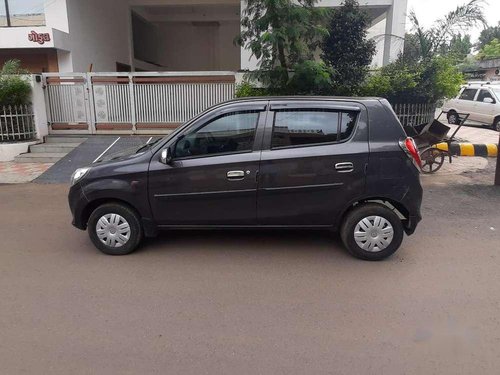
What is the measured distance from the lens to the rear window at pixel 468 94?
54.3 ft

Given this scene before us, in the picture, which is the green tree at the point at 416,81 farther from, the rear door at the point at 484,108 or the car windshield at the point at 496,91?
the car windshield at the point at 496,91

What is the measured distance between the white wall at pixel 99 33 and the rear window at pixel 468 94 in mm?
14136

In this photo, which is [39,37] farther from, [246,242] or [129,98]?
[246,242]

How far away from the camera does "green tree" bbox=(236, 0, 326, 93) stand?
8.38 meters

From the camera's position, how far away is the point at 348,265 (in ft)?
13.9

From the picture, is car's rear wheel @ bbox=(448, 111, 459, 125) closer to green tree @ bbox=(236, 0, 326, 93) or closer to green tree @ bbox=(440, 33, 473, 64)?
green tree @ bbox=(440, 33, 473, 64)

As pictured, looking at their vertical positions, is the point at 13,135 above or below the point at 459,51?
below

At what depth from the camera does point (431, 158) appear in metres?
8.53

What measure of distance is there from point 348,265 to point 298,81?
19.0 feet

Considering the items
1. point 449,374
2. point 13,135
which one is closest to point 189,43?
point 13,135

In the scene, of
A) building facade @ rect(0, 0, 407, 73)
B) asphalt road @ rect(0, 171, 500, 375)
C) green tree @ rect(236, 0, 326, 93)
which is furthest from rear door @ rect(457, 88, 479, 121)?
asphalt road @ rect(0, 171, 500, 375)

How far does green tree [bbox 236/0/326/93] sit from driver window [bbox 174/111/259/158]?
14.9 feet

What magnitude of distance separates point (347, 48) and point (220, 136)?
265 inches

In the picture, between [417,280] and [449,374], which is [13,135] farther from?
[449,374]
